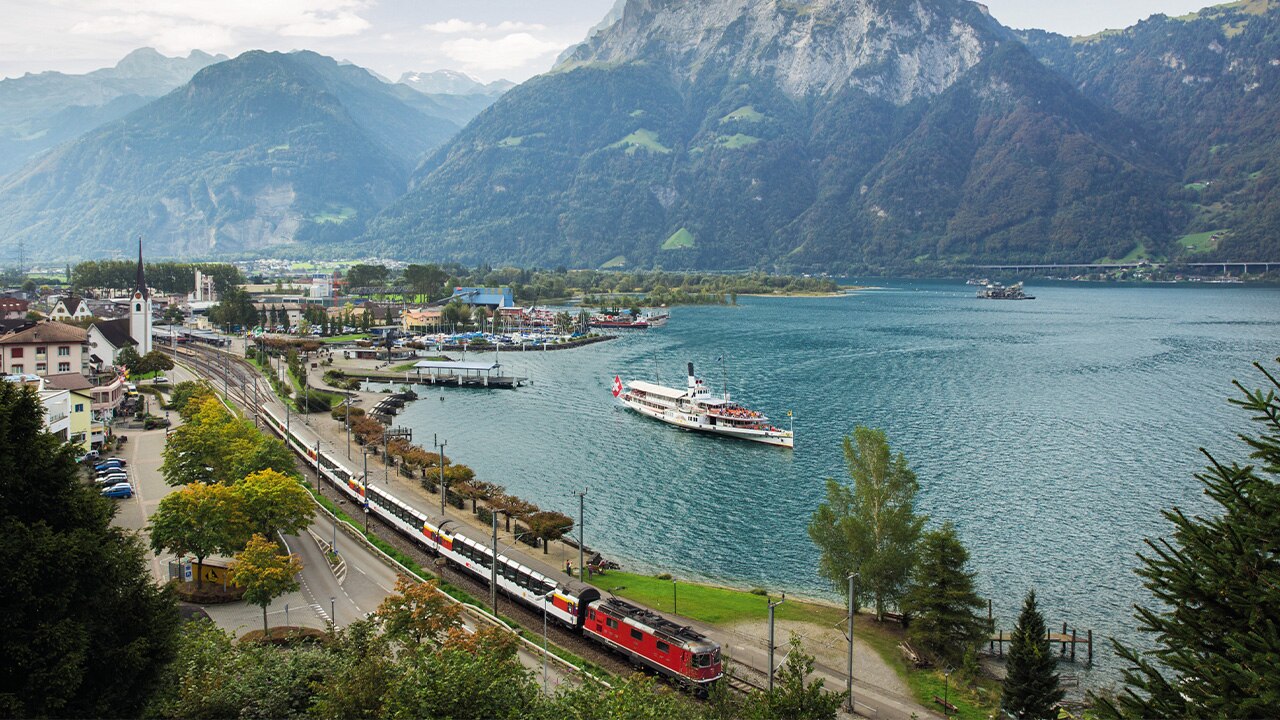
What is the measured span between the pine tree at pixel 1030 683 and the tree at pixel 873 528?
712cm

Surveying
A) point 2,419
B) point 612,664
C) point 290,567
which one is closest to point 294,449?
point 290,567

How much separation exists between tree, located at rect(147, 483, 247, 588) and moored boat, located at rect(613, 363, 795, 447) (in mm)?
39537

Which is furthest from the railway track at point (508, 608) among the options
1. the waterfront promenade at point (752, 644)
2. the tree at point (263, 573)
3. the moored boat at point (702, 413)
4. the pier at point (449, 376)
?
the pier at point (449, 376)

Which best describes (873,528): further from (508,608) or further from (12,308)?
(12,308)

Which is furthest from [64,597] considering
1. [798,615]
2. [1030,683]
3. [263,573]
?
[798,615]

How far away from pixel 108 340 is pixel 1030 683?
87.9 meters

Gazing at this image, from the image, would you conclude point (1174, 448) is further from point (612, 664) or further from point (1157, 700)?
point (1157, 700)

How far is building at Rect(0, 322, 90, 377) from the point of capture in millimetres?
60469

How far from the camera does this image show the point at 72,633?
49.0 feet

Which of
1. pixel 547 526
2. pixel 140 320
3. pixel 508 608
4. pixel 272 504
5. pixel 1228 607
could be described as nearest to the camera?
pixel 1228 607

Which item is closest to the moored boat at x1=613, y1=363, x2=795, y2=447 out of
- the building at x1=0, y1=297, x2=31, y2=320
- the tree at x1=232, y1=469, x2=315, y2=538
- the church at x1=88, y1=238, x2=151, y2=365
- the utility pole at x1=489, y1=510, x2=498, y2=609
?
the utility pole at x1=489, y1=510, x2=498, y2=609

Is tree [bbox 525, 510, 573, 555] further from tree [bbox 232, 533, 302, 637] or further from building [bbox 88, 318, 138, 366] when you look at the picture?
building [bbox 88, 318, 138, 366]

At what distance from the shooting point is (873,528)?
3091 centimetres

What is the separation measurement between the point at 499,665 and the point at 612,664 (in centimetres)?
830
